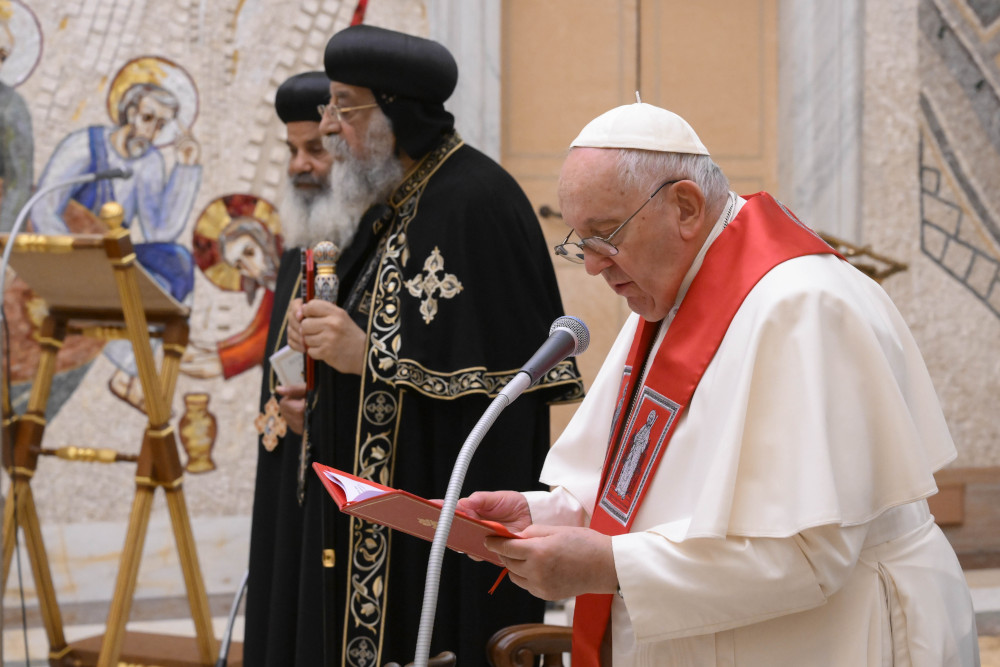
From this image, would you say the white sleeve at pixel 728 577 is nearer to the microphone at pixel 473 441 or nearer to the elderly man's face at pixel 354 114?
the microphone at pixel 473 441

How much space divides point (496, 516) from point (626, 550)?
45cm

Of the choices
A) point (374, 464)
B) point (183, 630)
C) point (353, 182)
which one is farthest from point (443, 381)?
point (183, 630)

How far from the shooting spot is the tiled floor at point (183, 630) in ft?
14.8

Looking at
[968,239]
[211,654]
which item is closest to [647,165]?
[211,654]

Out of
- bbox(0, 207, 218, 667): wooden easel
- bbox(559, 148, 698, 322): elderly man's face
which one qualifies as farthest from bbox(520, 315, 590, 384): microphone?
bbox(0, 207, 218, 667): wooden easel

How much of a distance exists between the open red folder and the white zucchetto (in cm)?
71

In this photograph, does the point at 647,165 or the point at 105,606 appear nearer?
the point at 647,165

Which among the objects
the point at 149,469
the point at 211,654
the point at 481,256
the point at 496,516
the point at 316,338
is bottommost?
the point at 211,654

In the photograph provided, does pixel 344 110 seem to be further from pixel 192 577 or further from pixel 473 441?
pixel 473 441

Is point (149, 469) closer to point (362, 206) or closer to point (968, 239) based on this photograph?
point (362, 206)

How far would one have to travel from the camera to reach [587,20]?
20.0 ft

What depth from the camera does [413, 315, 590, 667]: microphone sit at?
1408mm

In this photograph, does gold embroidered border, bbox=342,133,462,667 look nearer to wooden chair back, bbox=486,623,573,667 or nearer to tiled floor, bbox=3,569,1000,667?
wooden chair back, bbox=486,623,573,667

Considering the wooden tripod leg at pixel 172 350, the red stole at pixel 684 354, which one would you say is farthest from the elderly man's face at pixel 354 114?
the red stole at pixel 684 354
